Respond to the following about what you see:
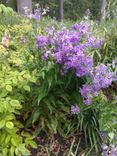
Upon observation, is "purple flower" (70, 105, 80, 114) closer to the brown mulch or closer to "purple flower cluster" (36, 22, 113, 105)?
"purple flower cluster" (36, 22, 113, 105)

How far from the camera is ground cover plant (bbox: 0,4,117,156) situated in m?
3.11

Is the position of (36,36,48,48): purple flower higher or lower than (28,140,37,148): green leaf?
higher

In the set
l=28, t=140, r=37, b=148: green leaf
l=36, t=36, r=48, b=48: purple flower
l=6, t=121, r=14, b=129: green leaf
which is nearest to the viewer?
l=6, t=121, r=14, b=129: green leaf

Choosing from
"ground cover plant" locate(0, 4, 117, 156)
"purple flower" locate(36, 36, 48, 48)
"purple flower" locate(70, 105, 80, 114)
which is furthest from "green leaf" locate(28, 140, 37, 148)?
"purple flower" locate(36, 36, 48, 48)

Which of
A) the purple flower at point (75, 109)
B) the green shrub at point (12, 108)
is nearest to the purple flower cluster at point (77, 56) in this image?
the purple flower at point (75, 109)

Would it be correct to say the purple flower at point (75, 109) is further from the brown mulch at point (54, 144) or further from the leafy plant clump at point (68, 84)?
the brown mulch at point (54, 144)

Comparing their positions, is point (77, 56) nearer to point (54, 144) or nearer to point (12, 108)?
point (12, 108)

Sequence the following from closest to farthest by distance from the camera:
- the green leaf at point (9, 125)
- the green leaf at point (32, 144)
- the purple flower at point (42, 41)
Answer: the green leaf at point (9, 125) < the green leaf at point (32, 144) < the purple flower at point (42, 41)

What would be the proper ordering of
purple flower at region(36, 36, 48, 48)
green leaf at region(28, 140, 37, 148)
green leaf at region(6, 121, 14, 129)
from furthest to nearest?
1. purple flower at region(36, 36, 48, 48)
2. green leaf at region(28, 140, 37, 148)
3. green leaf at region(6, 121, 14, 129)

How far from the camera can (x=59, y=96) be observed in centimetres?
339

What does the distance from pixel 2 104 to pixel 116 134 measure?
1.06m

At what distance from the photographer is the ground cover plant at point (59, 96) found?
311cm

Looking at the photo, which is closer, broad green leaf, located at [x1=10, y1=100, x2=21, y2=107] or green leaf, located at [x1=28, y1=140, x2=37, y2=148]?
broad green leaf, located at [x1=10, y1=100, x2=21, y2=107]

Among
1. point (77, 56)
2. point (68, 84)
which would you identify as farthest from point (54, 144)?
point (77, 56)
